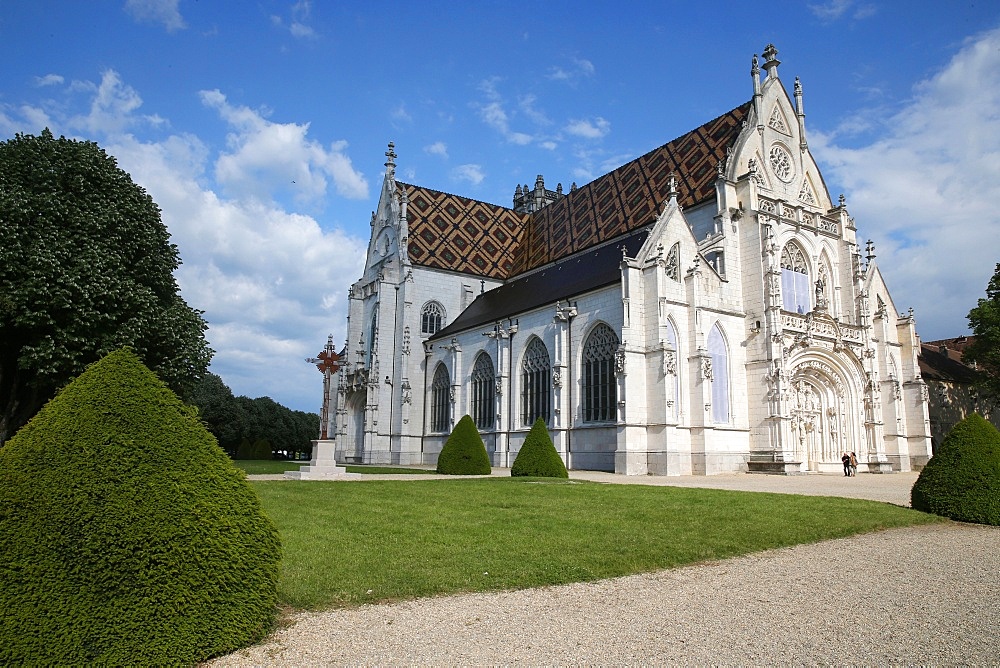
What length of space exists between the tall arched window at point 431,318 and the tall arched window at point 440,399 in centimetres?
279

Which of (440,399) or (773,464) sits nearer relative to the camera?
(773,464)

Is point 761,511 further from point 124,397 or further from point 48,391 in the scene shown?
point 48,391

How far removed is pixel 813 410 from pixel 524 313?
1314 centimetres

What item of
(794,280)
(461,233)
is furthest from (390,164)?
(794,280)

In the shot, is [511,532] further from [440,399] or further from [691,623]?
[440,399]

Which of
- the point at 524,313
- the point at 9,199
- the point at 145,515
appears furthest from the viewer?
the point at 524,313

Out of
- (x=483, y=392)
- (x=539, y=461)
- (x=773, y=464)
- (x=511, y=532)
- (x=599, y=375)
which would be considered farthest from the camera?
(x=483, y=392)

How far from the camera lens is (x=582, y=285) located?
29703mm

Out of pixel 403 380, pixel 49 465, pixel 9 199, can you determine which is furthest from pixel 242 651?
pixel 403 380

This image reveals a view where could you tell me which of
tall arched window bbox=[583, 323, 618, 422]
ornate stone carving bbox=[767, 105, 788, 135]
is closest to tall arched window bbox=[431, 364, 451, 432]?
tall arched window bbox=[583, 323, 618, 422]

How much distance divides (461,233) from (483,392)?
12907mm

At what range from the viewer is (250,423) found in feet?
202

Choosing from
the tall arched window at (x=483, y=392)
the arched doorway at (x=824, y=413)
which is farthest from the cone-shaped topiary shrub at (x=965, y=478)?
the tall arched window at (x=483, y=392)

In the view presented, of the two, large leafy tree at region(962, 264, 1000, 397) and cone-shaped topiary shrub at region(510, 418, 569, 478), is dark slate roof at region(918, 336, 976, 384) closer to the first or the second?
large leafy tree at region(962, 264, 1000, 397)
